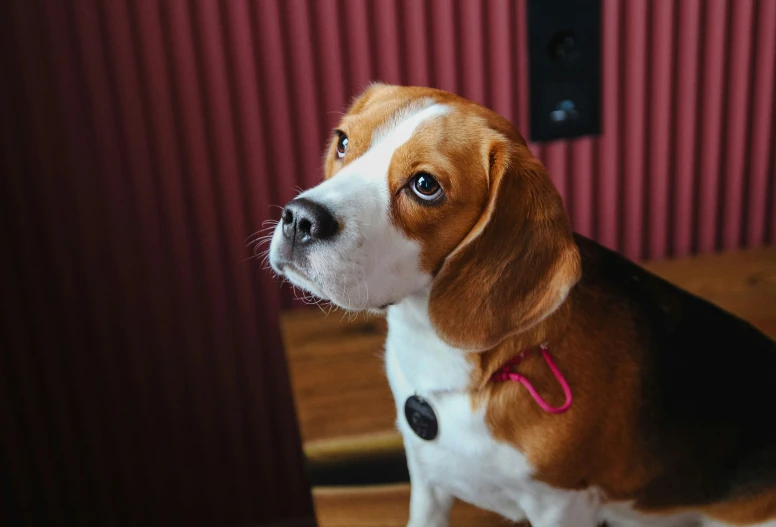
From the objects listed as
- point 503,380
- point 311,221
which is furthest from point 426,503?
point 311,221

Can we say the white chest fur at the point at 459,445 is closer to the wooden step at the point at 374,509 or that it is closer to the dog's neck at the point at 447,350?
the dog's neck at the point at 447,350

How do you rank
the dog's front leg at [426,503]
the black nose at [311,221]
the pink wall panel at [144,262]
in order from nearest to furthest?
the black nose at [311,221]
the dog's front leg at [426,503]
the pink wall panel at [144,262]

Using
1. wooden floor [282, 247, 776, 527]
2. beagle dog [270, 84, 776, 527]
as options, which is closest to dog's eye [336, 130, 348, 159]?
beagle dog [270, 84, 776, 527]

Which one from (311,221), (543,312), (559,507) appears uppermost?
(311,221)

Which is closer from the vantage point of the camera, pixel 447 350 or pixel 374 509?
pixel 447 350

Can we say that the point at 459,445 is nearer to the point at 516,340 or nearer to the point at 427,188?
the point at 516,340

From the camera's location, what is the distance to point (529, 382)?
3.01 feet

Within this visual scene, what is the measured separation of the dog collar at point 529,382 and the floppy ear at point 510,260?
0.06 meters

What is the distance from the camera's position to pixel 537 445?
0.91 meters

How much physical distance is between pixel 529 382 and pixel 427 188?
9.8 inches

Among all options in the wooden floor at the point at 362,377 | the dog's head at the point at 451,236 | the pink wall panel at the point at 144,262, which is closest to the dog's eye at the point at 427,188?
the dog's head at the point at 451,236

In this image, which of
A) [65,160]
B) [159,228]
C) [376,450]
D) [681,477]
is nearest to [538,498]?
[681,477]

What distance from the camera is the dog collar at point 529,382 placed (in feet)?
2.98

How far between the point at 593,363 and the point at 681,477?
0.20 m
